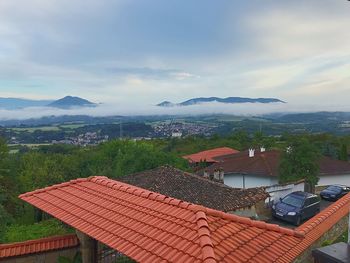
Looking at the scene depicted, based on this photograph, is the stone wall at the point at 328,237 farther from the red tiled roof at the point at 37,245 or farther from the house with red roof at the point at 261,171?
the house with red roof at the point at 261,171

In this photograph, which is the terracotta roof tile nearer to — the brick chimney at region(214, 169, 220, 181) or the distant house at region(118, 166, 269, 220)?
the distant house at region(118, 166, 269, 220)

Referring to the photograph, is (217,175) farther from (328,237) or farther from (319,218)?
(319,218)

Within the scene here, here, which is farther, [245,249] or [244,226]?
[244,226]

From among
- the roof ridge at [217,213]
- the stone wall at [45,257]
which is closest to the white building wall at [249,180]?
the stone wall at [45,257]

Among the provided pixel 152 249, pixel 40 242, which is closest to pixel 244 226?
pixel 152 249

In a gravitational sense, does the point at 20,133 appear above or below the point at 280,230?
below

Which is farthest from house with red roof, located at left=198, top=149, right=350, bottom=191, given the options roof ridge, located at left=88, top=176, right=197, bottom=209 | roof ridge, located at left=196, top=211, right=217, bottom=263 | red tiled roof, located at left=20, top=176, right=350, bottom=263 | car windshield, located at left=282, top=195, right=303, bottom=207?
roof ridge, located at left=196, top=211, right=217, bottom=263

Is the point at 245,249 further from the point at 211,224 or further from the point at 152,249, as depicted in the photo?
the point at 152,249
